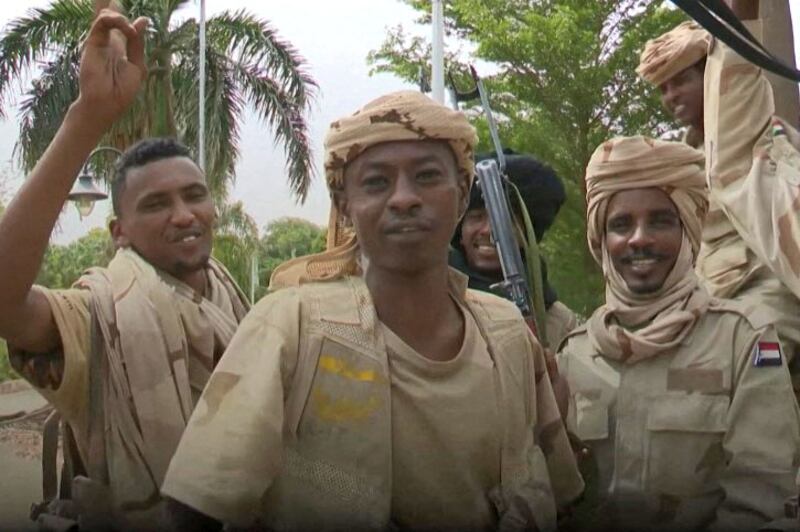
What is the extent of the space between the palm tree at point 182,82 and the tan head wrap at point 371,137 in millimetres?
14723

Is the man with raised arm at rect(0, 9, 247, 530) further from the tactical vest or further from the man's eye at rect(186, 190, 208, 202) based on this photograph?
the tactical vest

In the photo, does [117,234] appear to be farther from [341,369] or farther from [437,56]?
[437,56]

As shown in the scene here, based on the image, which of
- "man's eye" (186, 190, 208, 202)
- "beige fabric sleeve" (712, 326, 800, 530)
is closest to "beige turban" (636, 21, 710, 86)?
"beige fabric sleeve" (712, 326, 800, 530)

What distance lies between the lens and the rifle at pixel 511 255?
2.93m

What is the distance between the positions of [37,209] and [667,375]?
4.72 ft

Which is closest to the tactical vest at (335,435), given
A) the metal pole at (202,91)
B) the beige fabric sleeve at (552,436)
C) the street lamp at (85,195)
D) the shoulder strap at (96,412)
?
the beige fabric sleeve at (552,436)

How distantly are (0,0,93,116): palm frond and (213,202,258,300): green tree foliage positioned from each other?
355cm

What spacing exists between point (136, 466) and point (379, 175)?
85 centimetres

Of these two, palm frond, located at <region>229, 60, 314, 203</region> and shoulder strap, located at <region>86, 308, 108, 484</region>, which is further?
palm frond, located at <region>229, 60, 314, 203</region>

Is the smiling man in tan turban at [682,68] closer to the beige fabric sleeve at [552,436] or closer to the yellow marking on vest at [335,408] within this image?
the beige fabric sleeve at [552,436]

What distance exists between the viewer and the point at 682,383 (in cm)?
257

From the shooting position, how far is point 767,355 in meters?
2.50

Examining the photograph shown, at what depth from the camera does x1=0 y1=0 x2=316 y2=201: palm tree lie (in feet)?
53.7

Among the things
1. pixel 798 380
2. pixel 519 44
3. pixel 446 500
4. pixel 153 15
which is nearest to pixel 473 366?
pixel 446 500
